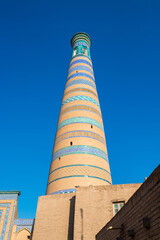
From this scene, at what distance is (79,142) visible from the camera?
416 inches

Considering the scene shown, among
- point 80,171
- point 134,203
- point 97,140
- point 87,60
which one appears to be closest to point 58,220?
point 80,171

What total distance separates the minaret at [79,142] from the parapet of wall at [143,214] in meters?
5.20

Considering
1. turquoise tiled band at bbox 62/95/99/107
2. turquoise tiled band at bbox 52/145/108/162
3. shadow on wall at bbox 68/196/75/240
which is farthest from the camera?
turquoise tiled band at bbox 62/95/99/107

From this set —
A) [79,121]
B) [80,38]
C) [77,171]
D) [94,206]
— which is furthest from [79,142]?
[80,38]

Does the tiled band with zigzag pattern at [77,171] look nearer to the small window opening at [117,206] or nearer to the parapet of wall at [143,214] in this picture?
the small window opening at [117,206]

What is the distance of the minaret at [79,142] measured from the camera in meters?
9.60

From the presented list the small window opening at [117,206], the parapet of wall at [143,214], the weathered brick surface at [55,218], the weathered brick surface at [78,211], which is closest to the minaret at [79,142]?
the weathered brick surface at [55,218]

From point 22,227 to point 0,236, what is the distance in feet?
2.78

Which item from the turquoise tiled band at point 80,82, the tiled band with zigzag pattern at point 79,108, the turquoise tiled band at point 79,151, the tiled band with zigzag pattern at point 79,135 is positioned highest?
the turquoise tiled band at point 80,82

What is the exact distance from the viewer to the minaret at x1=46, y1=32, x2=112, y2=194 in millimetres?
9602

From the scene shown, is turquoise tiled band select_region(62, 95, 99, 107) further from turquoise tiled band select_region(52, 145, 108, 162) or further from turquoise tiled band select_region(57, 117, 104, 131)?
turquoise tiled band select_region(52, 145, 108, 162)

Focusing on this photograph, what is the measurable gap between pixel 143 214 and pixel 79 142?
7.28 metres

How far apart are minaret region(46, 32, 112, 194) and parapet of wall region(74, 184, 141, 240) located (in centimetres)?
150

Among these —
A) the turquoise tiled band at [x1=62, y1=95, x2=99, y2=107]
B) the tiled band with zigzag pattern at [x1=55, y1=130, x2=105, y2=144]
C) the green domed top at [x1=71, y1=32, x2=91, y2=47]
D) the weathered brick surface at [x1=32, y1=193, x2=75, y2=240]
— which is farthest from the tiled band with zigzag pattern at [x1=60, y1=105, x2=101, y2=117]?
the green domed top at [x1=71, y1=32, x2=91, y2=47]
